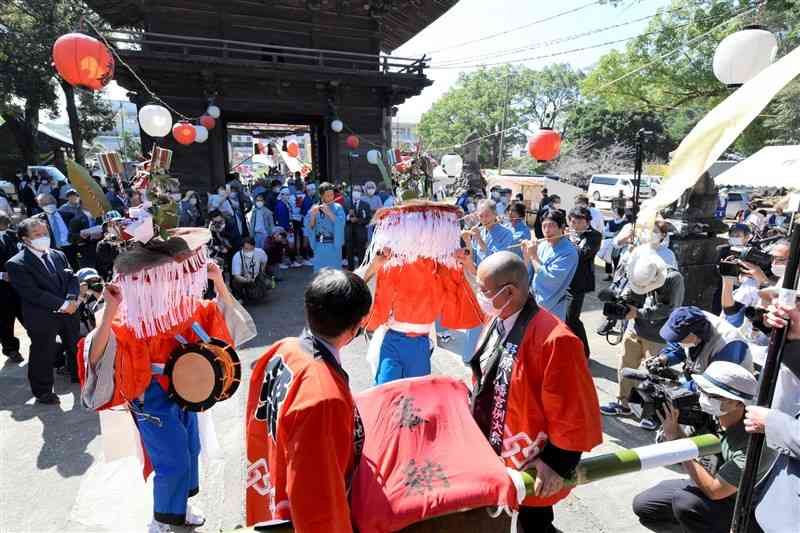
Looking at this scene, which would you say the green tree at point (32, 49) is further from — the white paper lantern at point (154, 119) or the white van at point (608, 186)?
the white van at point (608, 186)

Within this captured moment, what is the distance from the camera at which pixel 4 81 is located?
19.2 m

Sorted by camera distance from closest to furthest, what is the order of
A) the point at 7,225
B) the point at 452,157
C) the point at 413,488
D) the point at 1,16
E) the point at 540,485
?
the point at 413,488 < the point at 540,485 < the point at 7,225 < the point at 452,157 < the point at 1,16

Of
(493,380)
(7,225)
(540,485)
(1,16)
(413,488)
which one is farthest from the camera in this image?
(1,16)

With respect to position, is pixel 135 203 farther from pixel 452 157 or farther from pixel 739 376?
pixel 452 157

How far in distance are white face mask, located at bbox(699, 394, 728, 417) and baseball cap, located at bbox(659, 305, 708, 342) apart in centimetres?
80

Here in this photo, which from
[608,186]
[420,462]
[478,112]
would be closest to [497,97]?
[478,112]

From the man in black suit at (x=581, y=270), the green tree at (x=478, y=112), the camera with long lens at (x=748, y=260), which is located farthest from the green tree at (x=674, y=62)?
the green tree at (x=478, y=112)

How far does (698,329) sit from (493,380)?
1.81 metres

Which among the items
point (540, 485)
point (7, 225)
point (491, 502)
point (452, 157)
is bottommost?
point (540, 485)

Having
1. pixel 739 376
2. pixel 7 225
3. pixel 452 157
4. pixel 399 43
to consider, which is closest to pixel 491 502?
pixel 739 376

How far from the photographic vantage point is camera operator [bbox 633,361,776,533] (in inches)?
91.0

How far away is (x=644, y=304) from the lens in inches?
173

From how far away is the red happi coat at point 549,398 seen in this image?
6.41ft

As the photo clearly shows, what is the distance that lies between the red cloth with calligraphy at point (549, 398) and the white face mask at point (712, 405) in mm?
849
